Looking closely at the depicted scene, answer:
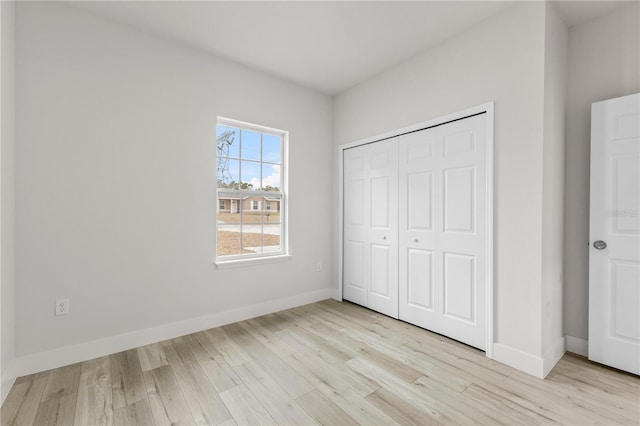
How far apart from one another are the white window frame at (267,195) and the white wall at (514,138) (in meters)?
1.95

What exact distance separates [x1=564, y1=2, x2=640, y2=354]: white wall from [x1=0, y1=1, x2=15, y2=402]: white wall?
436 cm

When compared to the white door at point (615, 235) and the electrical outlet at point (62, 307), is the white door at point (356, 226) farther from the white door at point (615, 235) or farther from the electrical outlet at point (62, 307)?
the electrical outlet at point (62, 307)

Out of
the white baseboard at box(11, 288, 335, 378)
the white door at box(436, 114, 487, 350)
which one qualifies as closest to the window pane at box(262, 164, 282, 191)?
the white baseboard at box(11, 288, 335, 378)

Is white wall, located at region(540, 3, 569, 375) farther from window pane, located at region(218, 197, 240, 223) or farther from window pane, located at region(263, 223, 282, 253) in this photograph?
window pane, located at region(218, 197, 240, 223)

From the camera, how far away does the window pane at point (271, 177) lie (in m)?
3.51

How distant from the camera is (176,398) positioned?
1871 mm

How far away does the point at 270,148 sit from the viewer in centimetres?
357

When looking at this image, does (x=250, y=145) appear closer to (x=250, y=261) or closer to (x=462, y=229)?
(x=250, y=261)

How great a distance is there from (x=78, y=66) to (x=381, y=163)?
301cm

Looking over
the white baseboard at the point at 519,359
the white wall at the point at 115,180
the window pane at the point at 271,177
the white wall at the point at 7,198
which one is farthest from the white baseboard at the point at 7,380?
the white baseboard at the point at 519,359

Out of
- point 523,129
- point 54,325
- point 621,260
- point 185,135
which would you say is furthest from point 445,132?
point 54,325

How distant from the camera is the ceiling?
2.30 metres

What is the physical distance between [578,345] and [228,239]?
11.5 feet

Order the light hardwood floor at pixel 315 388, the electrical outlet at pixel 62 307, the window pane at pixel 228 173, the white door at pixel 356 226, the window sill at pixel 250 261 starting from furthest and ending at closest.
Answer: the white door at pixel 356 226 < the window pane at pixel 228 173 < the window sill at pixel 250 261 < the electrical outlet at pixel 62 307 < the light hardwood floor at pixel 315 388
